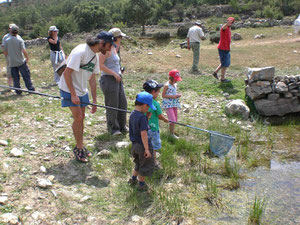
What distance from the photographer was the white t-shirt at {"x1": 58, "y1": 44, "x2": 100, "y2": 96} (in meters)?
3.72

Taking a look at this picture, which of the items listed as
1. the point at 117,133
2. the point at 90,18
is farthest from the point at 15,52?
the point at 90,18

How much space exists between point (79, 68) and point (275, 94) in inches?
183

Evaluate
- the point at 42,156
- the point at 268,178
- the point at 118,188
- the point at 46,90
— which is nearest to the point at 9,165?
the point at 42,156

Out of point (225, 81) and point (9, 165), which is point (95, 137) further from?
point (225, 81)

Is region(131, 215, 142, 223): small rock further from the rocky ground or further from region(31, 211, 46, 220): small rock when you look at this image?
region(31, 211, 46, 220): small rock

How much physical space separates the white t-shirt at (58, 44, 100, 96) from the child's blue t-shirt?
3.14 feet

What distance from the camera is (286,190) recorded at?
3.95 metres

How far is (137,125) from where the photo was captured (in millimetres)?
3508

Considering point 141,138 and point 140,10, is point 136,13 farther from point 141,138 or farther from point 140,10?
point 141,138

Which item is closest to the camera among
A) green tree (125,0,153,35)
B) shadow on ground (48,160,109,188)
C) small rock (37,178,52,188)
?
small rock (37,178,52,188)

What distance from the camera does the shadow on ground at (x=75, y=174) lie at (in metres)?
3.85

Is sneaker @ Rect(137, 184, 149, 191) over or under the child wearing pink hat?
under

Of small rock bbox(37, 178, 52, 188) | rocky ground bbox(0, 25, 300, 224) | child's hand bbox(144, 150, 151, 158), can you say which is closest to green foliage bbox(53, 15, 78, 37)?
rocky ground bbox(0, 25, 300, 224)

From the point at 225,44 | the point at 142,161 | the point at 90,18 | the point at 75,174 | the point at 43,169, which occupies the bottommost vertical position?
the point at 75,174
